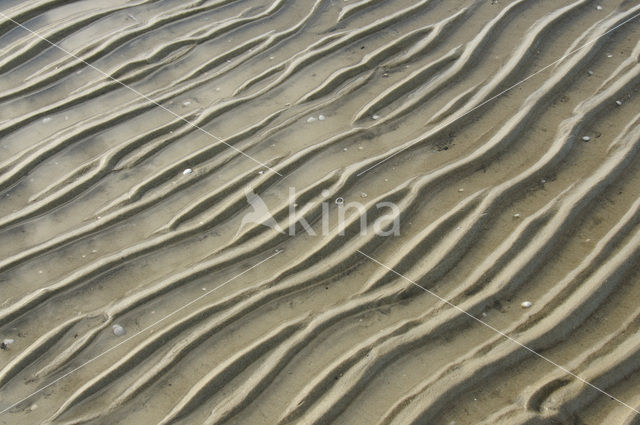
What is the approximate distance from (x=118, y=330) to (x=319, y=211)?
0.94 metres

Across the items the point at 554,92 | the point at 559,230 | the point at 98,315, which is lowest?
the point at 98,315

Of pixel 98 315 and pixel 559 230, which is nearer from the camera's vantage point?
pixel 98 315

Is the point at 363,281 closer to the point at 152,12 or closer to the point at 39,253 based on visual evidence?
the point at 39,253

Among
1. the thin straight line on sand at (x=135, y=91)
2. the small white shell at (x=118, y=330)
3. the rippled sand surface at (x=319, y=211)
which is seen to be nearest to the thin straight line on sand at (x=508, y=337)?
the rippled sand surface at (x=319, y=211)

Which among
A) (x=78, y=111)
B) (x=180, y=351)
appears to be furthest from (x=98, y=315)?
(x=78, y=111)

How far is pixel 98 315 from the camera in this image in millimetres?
2936

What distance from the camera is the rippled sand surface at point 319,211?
2688 mm

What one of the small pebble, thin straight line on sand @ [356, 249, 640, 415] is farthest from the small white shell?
thin straight line on sand @ [356, 249, 640, 415]

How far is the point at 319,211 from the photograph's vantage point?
10.8 ft

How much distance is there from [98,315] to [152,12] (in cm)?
205

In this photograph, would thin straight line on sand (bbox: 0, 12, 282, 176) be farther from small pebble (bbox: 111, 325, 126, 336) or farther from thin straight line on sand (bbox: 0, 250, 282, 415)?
small pebble (bbox: 111, 325, 126, 336)

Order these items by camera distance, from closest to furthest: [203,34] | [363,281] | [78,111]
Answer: [363,281], [78,111], [203,34]

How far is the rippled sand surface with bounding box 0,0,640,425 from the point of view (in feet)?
8.82

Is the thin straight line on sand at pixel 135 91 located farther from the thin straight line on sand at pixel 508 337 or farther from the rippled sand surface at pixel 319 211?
the thin straight line on sand at pixel 508 337
